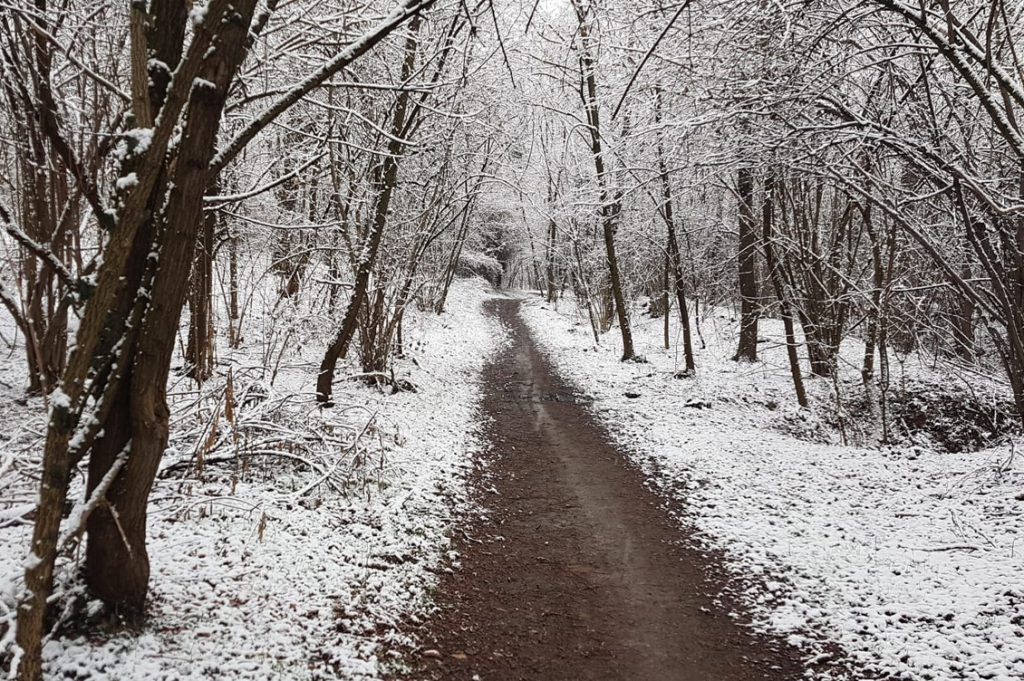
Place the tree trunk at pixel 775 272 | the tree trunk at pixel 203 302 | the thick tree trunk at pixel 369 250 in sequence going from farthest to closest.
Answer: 1. the tree trunk at pixel 775 272
2. the thick tree trunk at pixel 369 250
3. the tree trunk at pixel 203 302

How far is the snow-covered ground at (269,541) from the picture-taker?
298 cm

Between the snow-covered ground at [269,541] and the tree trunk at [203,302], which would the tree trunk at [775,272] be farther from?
the tree trunk at [203,302]

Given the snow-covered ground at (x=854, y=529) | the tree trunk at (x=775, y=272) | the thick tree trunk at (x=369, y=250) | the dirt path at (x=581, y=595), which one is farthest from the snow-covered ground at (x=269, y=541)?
the tree trunk at (x=775, y=272)

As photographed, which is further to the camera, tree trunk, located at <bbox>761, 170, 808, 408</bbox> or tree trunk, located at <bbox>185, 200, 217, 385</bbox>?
tree trunk, located at <bbox>761, 170, 808, 408</bbox>

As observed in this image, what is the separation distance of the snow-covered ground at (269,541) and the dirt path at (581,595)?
1.25 ft

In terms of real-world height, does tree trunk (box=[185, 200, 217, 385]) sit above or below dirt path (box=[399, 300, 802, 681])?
above

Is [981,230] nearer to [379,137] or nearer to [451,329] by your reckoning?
[379,137]

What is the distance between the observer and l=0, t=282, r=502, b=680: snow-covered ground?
298cm

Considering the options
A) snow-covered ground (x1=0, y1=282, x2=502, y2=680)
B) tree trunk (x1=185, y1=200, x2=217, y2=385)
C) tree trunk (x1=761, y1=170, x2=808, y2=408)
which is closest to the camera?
snow-covered ground (x1=0, y1=282, x2=502, y2=680)

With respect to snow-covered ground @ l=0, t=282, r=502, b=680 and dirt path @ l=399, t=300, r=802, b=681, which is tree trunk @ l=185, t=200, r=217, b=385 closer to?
snow-covered ground @ l=0, t=282, r=502, b=680

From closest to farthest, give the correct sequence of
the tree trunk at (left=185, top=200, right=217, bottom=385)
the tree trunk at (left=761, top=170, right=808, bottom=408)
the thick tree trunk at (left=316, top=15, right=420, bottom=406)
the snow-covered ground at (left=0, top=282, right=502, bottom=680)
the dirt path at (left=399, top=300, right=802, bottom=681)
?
the snow-covered ground at (left=0, top=282, right=502, bottom=680) → the dirt path at (left=399, top=300, right=802, bottom=681) → the tree trunk at (left=185, top=200, right=217, bottom=385) → the thick tree trunk at (left=316, top=15, right=420, bottom=406) → the tree trunk at (left=761, top=170, right=808, bottom=408)

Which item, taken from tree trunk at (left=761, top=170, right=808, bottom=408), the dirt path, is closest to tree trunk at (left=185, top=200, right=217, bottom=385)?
the dirt path

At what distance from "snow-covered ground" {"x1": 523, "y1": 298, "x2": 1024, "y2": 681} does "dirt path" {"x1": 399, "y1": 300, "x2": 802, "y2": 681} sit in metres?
0.39

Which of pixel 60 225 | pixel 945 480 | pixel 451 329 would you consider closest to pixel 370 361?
pixel 60 225
